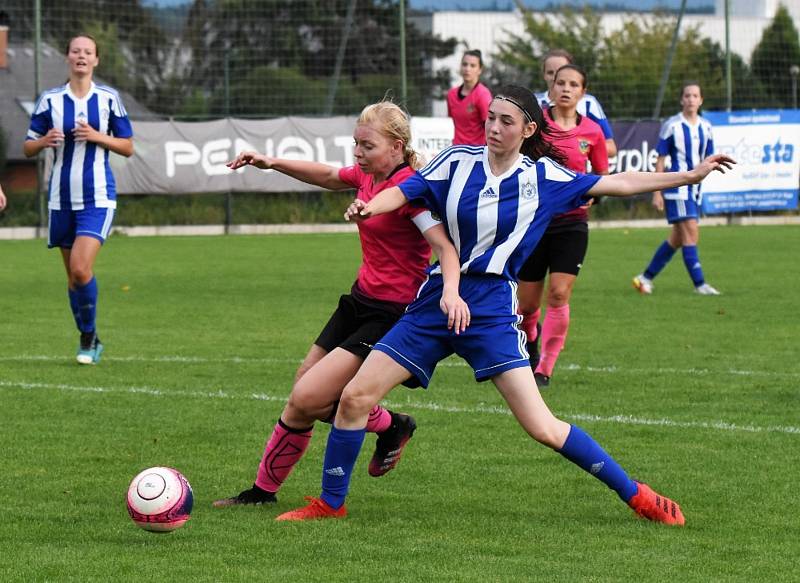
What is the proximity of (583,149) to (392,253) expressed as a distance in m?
3.63

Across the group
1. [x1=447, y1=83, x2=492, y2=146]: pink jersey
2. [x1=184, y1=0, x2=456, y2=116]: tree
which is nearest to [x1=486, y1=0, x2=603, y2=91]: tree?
[x1=184, y1=0, x2=456, y2=116]: tree

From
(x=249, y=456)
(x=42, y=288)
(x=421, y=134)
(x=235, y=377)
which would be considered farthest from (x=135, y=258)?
(x=249, y=456)

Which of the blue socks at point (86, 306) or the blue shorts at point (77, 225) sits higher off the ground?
the blue shorts at point (77, 225)

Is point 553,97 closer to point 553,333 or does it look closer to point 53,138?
point 553,333

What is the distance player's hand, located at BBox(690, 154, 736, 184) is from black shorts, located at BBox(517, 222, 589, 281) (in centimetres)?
350

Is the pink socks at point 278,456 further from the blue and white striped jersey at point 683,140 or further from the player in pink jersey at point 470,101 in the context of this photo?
the blue and white striped jersey at point 683,140

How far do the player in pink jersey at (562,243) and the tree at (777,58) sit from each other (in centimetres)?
2080

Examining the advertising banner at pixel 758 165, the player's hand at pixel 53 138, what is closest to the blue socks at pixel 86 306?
the player's hand at pixel 53 138

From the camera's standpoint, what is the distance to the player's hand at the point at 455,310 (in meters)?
5.11

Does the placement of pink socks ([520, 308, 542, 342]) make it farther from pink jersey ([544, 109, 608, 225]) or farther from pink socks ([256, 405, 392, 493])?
pink socks ([256, 405, 392, 493])

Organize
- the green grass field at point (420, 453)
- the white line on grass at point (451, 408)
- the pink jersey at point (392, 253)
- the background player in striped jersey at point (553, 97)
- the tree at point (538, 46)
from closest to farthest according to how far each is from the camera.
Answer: the green grass field at point (420, 453) < the pink jersey at point (392, 253) < the white line on grass at point (451, 408) < the background player in striped jersey at point (553, 97) < the tree at point (538, 46)

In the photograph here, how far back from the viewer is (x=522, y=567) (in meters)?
4.71

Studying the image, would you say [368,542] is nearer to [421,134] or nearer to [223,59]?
[421,134]

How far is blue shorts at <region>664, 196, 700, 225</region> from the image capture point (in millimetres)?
14633
